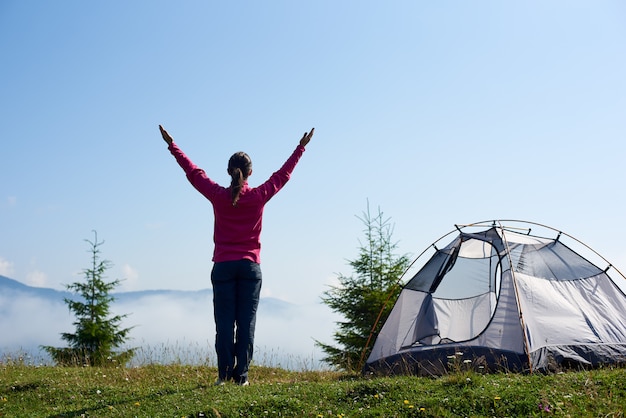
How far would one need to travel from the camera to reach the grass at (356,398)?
6.91 metres

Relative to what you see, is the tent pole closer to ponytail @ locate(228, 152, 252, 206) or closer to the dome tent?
the dome tent

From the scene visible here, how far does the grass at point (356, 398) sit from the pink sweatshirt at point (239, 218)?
1719mm

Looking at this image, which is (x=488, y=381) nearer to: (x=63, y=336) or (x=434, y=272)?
(x=434, y=272)

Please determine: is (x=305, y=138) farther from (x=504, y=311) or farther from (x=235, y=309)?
(x=504, y=311)

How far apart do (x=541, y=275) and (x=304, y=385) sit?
445 cm

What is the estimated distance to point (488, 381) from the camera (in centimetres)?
786

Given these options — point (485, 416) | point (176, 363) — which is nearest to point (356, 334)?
point (176, 363)

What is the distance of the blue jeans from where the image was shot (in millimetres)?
8250

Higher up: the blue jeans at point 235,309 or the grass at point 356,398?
the blue jeans at point 235,309

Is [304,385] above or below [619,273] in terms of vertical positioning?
below

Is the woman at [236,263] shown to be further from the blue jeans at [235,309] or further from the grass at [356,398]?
the grass at [356,398]

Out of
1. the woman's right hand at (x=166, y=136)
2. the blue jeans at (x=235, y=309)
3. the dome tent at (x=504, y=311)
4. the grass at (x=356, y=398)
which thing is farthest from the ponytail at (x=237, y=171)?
the dome tent at (x=504, y=311)

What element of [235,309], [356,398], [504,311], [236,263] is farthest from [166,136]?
[504,311]

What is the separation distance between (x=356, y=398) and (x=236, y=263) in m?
2.25
